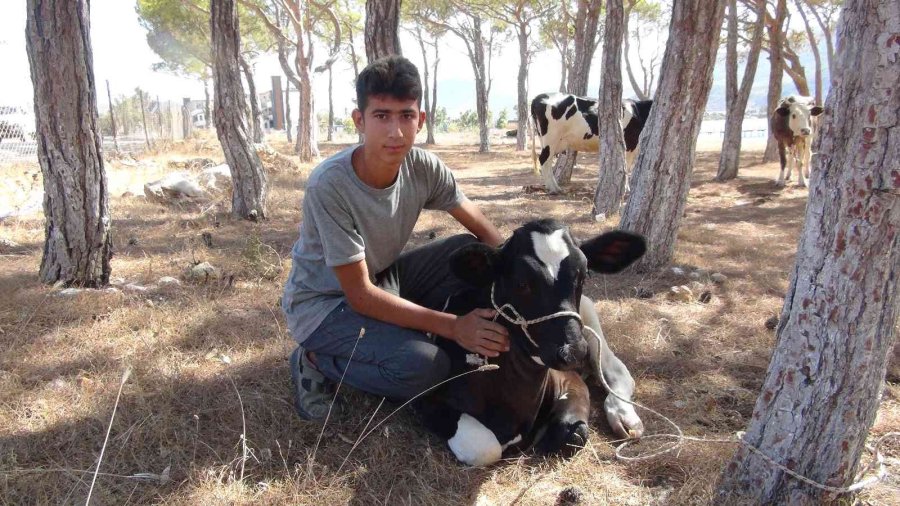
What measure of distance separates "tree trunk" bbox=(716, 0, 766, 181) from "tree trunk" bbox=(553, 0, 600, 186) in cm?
309

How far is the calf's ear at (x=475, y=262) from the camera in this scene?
261 cm

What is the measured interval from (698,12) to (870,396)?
4.29m

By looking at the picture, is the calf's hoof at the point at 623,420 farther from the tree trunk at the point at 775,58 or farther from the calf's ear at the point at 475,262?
the tree trunk at the point at 775,58

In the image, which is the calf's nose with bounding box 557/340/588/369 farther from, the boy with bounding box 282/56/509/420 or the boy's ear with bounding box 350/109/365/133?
the boy's ear with bounding box 350/109/365/133

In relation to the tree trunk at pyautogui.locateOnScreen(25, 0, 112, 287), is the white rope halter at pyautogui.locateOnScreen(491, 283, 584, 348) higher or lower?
lower

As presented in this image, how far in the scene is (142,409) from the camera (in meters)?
3.14

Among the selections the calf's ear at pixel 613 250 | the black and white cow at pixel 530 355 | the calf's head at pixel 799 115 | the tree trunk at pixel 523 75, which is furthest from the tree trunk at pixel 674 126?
the tree trunk at pixel 523 75

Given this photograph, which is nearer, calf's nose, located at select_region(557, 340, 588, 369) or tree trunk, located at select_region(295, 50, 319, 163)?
calf's nose, located at select_region(557, 340, 588, 369)

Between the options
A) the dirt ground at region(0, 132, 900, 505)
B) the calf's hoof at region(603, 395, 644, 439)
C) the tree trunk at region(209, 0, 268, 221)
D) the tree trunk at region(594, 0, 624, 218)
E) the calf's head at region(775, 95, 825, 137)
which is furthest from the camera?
the calf's head at region(775, 95, 825, 137)

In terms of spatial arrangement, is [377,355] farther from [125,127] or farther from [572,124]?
[125,127]

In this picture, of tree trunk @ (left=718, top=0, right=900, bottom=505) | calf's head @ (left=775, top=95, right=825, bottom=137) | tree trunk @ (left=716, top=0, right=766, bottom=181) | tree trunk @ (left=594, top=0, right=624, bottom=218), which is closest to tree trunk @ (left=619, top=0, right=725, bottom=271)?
tree trunk @ (left=594, top=0, right=624, bottom=218)

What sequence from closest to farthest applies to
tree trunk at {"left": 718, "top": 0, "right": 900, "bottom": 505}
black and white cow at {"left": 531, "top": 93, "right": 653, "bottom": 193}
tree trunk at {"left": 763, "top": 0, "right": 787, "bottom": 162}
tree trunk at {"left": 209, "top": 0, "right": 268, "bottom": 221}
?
tree trunk at {"left": 718, "top": 0, "right": 900, "bottom": 505} < tree trunk at {"left": 209, "top": 0, "right": 268, "bottom": 221} < black and white cow at {"left": 531, "top": 93, "right": 653, "bottom": 193} < tree trunk at {"left": 763, "top": 0, "right": 787, "bottom": 162}

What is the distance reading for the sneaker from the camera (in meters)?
3.15

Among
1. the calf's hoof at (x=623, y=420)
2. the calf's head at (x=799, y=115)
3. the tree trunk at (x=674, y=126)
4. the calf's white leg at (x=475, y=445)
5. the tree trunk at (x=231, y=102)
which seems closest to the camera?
the calf's white leg at (x=475, y=445)
